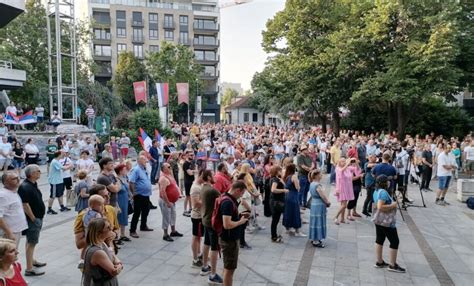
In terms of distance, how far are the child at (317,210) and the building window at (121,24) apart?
6525 centimetres

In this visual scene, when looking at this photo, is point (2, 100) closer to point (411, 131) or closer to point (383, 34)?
point (383, 34)

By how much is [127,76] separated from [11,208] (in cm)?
5402

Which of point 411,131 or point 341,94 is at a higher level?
point 341,94

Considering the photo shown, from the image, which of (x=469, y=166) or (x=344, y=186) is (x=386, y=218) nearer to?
(x=344, y=186)

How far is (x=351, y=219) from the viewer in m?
10.3

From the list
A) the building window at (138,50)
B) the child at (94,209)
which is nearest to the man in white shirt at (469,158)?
the child at (94,209)

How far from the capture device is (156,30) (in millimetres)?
68812

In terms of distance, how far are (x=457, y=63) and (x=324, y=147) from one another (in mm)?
12885

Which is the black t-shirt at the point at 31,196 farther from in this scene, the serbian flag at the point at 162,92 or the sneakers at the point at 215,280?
the serbian flag at the point at 162,92

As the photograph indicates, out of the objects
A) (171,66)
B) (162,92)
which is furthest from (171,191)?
(171,66)

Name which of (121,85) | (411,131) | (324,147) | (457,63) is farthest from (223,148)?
(121,85)

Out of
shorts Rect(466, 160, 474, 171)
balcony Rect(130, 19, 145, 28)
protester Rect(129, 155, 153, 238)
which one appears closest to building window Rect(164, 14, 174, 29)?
balcony Rect(130, 19, 145, 28)

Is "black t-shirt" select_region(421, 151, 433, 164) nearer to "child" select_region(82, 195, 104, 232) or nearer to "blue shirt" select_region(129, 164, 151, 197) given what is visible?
"blue shirt" select_region(129, 164, 151, 197)

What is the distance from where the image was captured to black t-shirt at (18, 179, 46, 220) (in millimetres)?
6000
